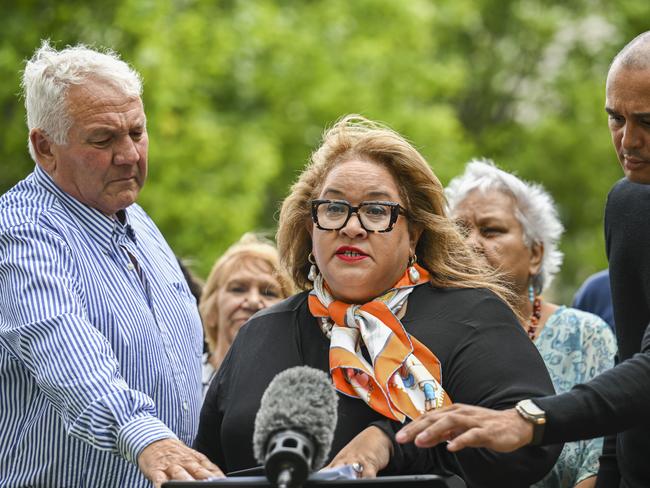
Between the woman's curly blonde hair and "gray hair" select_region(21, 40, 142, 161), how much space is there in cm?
93

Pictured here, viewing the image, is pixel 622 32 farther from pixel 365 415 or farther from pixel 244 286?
pixel 365 415

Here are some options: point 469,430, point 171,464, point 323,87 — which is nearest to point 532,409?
point 469,430

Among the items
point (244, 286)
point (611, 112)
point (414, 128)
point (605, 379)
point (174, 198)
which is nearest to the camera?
point (605, 379)

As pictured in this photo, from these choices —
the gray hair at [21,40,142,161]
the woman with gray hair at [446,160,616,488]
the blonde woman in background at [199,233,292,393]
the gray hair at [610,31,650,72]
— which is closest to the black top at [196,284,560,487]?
the gray hair at [610,31,650,72]

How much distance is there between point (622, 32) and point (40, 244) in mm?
22159

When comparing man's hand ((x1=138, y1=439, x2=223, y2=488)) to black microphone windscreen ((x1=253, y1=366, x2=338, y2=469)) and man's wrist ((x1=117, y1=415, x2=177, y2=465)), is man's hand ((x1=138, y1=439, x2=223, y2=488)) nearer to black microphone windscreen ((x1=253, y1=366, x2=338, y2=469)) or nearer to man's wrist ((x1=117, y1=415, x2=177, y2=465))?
man's wrist ((x1=117, y1=415, x2=177, y2=465))

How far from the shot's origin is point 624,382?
12.0 feet

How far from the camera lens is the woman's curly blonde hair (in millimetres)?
4605

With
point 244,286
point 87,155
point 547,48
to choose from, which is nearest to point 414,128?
point 547,48

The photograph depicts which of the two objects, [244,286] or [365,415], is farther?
[244,286]

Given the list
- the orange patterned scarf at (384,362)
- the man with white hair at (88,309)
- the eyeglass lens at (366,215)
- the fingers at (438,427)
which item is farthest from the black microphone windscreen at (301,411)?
the eyeglass lens at (366,215)

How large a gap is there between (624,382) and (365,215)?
1.26 metres

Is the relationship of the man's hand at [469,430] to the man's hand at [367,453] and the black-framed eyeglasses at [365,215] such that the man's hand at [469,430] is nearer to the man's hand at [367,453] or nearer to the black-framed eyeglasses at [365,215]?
the man's hand at [367,453]

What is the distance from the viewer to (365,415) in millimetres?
4223
